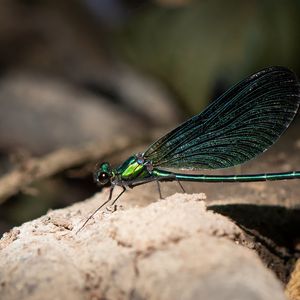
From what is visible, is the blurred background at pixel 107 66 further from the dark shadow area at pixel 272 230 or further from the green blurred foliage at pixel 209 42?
the dark shadow area at pixel 272 230

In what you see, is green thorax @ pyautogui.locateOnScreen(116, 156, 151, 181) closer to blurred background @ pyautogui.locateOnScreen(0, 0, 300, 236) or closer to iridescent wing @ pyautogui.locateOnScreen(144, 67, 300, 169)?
iridescent wing @ pyautogui.locateOnScreen(144, 67, 300, 169)

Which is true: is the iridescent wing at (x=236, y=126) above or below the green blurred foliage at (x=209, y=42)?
below

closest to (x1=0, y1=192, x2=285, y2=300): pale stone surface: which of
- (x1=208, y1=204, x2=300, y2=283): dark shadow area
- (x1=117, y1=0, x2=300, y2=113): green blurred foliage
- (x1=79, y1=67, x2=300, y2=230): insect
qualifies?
(x1=208, y1=204, x2=300, y2=283): dark shadow area

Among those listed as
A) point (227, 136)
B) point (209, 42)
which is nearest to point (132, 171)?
point (227, 136)

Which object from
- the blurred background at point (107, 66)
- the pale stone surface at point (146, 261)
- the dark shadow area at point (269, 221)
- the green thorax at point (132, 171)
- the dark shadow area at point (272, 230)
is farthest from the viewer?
the blurred background at point (107, 66)

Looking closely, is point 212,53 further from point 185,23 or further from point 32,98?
point 32,98

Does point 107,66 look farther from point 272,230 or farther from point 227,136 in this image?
point 272,230

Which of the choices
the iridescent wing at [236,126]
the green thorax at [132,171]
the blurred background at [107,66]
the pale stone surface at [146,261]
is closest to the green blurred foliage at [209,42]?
the blurred background at [107,66]
